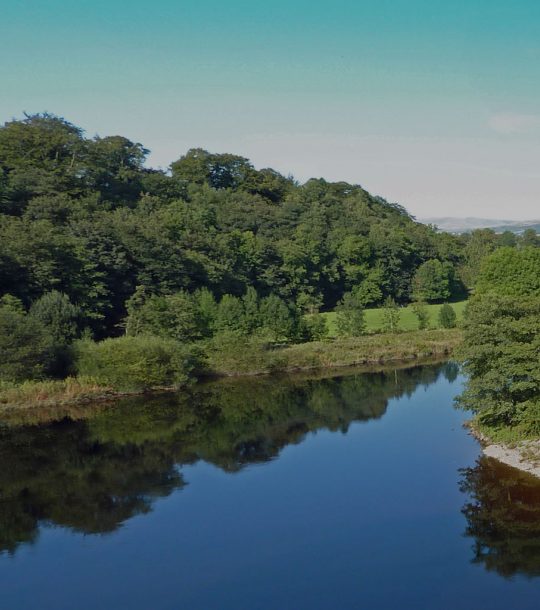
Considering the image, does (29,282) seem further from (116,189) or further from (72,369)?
(116,189)

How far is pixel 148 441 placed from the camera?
2750cm

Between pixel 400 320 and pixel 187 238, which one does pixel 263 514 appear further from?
pixel 187 238

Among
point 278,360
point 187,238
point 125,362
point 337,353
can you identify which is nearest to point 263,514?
point 125,362

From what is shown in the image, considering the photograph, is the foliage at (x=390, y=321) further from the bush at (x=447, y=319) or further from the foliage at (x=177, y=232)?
the foliage at (x=177, y=232)

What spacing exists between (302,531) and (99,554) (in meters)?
5.42

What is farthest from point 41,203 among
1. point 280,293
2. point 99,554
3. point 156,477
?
point 99,554

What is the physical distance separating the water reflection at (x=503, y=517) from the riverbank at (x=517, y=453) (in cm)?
29

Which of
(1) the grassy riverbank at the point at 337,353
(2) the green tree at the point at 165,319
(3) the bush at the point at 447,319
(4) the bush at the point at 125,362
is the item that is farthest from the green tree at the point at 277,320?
(3) the bush at the point at 447,319

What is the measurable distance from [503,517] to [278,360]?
25.2 m

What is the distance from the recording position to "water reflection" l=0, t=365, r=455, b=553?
2058 centimetres

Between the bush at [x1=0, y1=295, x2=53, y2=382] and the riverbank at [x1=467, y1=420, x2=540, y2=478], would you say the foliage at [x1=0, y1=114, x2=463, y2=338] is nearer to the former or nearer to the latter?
the bush at [x1=0, y1=295, x2=53, y2=382]

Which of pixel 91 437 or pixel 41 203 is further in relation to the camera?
pixel 41 203

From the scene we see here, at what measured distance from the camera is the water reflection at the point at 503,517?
15.9m

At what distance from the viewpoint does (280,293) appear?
6200cm
